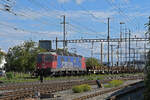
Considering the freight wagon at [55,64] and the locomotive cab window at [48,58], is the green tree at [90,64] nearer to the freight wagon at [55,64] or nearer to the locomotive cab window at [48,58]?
the freight wagon at [55,64]

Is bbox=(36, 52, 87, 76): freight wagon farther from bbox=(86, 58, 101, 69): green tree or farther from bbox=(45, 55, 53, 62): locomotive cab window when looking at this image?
bbox=(86, 58, 101, 69): green tree

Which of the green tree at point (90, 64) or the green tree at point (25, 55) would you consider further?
the green tree at point (25, 55)

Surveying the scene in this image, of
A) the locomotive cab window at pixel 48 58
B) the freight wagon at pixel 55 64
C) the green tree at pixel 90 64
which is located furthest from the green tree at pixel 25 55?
the locomotive cab window at pixel 48 58

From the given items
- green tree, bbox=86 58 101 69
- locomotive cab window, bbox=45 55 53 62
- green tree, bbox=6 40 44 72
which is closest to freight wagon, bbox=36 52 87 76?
locomotive cab window, bbox=45 55 53 62

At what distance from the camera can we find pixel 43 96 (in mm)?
20156

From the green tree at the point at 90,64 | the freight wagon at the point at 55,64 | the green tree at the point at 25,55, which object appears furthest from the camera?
the green tree at the point at 25,55

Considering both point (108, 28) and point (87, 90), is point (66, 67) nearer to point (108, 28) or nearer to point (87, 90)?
point (108, 28)

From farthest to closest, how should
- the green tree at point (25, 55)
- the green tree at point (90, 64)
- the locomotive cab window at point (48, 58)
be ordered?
the green tree at point (25, 55), the green tree at point (90, 64), the locomotive cab window at point (48, 58)

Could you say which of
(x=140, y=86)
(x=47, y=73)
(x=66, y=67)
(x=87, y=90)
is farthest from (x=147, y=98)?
(x=66, y=67)

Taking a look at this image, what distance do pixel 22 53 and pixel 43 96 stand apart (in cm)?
4657

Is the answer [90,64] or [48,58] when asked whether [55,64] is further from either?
[90,64]

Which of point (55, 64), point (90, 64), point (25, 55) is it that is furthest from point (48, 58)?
point (90, 64)

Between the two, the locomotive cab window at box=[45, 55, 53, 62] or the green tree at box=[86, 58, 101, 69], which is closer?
the locomotive cab window at box=[45, 55, 53, 62]

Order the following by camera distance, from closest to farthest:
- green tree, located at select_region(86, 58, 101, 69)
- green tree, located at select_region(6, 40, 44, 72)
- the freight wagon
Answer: the freight wagon → green tree, located at select_region(86, 58, 101, 69) → green tree, located at select_region(6, 40, 44, 72)
